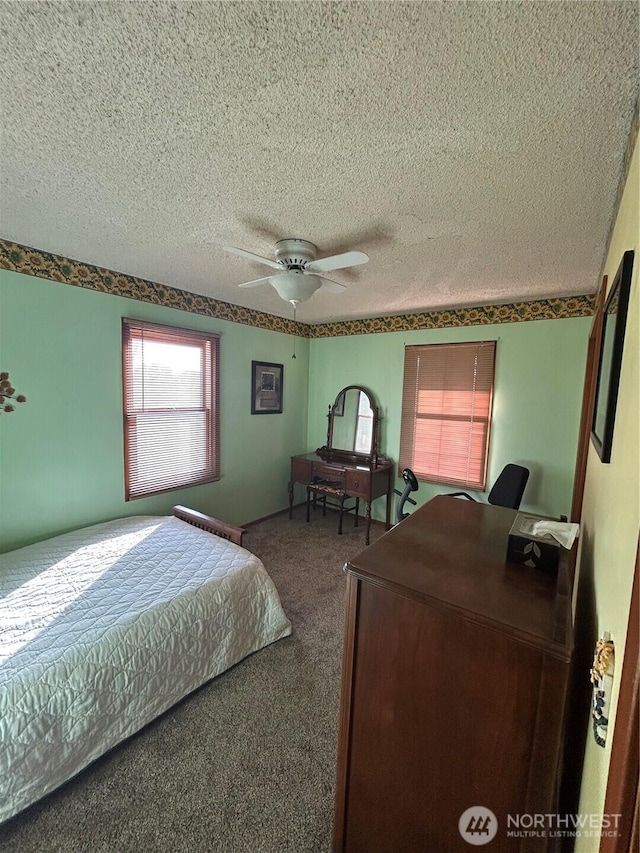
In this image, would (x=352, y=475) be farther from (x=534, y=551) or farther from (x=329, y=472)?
(x=534, y=551)

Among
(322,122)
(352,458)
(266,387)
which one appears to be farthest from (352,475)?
(322,122)

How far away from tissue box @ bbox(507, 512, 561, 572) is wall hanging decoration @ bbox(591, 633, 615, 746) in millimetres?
362

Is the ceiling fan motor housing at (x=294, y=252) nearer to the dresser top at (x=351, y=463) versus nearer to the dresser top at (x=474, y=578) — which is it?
the dresser top at (x=474, y=578)

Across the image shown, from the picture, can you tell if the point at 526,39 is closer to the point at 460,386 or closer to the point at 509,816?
the point at 509,816

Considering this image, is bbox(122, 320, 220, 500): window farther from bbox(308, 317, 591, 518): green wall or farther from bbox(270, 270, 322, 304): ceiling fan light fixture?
bbox(308, 317, 591, 518): green wall

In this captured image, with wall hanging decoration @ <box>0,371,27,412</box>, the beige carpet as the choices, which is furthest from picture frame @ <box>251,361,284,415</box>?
the beige carpet

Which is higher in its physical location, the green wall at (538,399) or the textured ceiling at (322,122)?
the textured ceiling at (322,122)

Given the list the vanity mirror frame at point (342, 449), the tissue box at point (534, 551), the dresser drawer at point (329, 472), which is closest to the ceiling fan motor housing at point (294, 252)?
the tissue box at point (534, 551)

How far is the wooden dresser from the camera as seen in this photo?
0.79 m

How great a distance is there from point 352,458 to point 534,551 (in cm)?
323

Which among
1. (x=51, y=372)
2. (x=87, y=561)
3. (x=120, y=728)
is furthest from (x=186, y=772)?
(x=51, y=372)

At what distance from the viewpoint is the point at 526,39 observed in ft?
→ 2.70

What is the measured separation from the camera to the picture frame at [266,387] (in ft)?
13.1

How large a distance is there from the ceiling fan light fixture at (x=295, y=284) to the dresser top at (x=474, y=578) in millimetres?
1436
